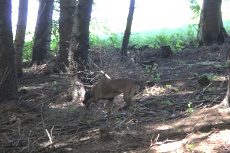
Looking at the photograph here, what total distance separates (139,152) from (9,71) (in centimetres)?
339

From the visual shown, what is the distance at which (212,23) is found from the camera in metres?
12.7

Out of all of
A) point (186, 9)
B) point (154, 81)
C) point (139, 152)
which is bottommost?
point (139, 152)

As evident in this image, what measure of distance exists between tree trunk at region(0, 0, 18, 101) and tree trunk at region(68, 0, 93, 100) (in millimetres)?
1800

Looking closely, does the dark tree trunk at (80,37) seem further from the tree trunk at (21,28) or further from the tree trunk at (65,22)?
the tree trunk at (21,28)

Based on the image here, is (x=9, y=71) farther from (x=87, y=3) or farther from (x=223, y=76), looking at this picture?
(x=223, y=76)

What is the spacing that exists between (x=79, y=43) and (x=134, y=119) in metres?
2.86

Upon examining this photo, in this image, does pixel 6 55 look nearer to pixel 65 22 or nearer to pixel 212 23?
pixel 65 22

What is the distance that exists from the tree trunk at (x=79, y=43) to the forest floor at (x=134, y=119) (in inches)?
14.2

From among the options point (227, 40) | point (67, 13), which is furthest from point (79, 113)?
point (227, 40)

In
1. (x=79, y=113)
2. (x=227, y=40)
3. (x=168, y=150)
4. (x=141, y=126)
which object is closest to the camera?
(x=168, y=150)

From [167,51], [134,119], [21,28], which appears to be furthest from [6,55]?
[167,51]

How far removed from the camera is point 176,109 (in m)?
6.14

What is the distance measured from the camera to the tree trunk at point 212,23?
12648 mm

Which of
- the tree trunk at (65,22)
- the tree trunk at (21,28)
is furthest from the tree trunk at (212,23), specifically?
the tree trunk at (21,28)
